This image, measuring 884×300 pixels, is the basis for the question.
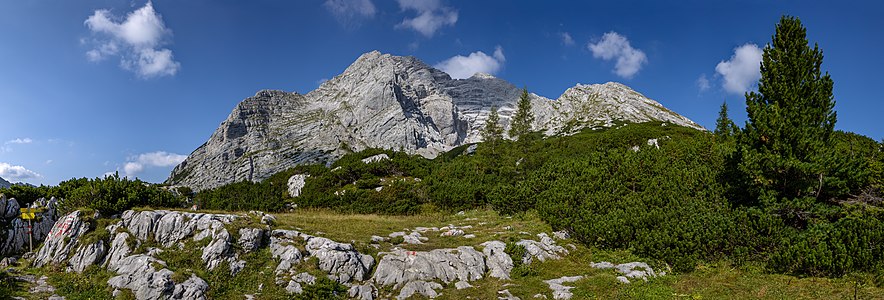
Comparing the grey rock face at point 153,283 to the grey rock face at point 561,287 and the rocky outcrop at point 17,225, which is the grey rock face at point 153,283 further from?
the grey rock face at point 561,287

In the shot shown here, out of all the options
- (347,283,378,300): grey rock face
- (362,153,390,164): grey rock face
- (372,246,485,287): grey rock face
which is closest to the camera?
(347,283,378,300): grey rock face

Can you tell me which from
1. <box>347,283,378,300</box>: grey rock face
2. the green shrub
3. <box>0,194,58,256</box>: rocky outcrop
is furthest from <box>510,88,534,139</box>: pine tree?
<box>0,194,58,256</box>: rocky outcrop

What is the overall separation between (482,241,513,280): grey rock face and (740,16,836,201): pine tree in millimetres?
11931

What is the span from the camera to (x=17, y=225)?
18.4m

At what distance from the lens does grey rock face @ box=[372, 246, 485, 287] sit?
51.3 ft

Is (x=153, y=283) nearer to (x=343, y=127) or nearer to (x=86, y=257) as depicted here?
(x=86, y=257)

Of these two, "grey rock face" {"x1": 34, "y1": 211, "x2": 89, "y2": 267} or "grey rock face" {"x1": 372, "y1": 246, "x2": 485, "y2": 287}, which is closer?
"grey rock face" {"x1": 372, "y1": 246, "x2": 485, "y2": 287}

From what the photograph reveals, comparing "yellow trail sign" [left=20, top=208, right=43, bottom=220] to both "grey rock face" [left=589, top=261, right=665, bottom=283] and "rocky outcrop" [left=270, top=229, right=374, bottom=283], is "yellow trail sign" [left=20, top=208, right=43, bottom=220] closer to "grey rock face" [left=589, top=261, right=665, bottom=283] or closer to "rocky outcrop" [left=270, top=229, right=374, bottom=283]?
"rocky outcrop" [left=270, top=229, right=374, bottom=283]

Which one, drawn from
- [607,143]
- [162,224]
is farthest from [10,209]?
[607,143]

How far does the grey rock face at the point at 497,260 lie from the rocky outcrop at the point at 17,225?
21.6 m

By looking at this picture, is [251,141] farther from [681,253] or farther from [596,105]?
[681,253]

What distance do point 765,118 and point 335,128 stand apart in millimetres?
173584

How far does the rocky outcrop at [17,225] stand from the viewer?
1791 centimetres

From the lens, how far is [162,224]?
Answer: 56.2 ft
